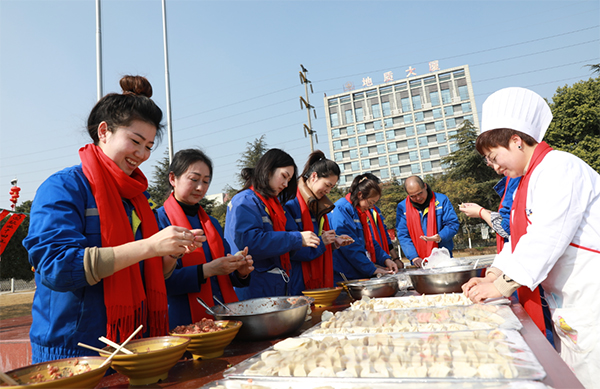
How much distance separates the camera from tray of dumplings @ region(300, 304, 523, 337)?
134 cm

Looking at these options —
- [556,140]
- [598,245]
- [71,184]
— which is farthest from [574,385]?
[556,140]

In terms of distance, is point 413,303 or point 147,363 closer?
point 147,363

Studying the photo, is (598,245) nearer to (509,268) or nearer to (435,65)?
(509,268)

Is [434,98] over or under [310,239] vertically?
over

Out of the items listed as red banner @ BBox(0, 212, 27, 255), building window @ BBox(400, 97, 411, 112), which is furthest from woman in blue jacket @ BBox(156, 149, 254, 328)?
building window @ BBox(400, 97, 411, 112)

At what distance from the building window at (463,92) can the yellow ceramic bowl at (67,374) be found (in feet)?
193

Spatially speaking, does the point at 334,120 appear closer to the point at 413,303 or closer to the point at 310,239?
the point at 310,239

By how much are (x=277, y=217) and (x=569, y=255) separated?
1.86 meters

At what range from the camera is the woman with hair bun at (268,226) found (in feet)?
8.07

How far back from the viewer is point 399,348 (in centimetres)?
Answer: 111

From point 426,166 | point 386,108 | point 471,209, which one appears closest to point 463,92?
point 386,108

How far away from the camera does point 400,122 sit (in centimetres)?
5606

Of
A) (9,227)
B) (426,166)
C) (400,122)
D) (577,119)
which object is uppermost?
(400,122)

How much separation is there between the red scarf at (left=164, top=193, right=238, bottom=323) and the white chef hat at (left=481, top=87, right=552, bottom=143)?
1699 mm
